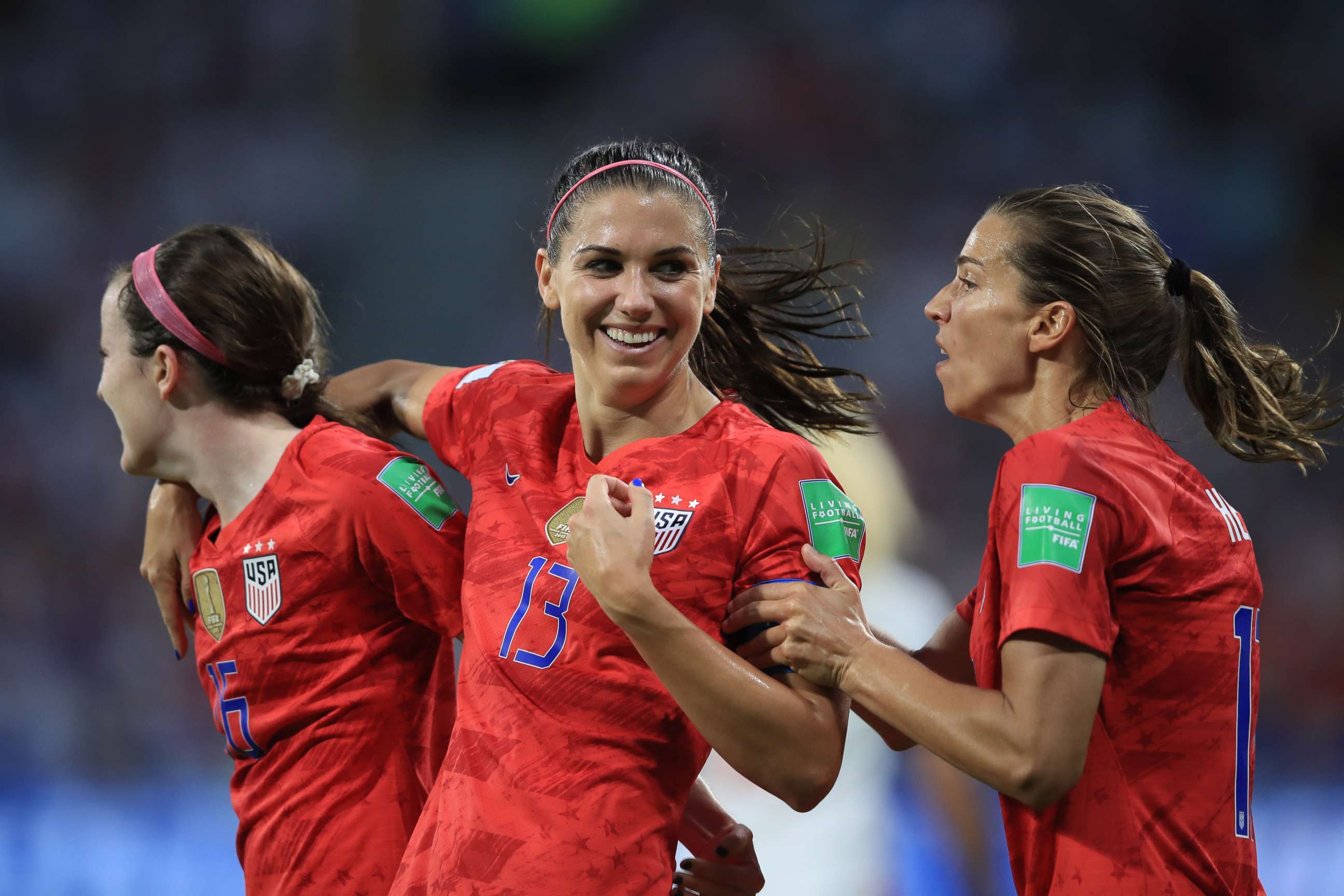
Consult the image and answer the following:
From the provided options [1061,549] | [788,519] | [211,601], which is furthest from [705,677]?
[211,601]

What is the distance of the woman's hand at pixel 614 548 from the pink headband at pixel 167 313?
1020 millimetres

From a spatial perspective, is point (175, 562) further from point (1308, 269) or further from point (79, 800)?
point (1308, 269)

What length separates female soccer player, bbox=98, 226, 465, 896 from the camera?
2.14 metres

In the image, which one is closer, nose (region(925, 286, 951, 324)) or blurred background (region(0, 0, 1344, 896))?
nose (region(925, 286, 951, 324))

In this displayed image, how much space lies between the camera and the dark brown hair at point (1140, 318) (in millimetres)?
1882

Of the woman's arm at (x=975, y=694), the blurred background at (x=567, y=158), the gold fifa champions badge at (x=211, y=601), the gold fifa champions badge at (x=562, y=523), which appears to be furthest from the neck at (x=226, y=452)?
the blurred background at (x=567, y=158)

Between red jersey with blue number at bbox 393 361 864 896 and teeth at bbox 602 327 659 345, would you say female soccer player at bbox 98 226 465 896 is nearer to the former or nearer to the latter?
red jersey with blue number at bbox 393 361 864 896

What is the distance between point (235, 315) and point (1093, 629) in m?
1.69

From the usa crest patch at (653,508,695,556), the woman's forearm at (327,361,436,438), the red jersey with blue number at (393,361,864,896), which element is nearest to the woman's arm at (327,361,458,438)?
the woman's forearm at (327,361,436,438)

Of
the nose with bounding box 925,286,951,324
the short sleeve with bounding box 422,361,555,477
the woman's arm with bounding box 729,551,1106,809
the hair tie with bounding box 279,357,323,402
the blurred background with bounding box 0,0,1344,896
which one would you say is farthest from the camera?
the blurred background with bounding box 0,0,1344,896

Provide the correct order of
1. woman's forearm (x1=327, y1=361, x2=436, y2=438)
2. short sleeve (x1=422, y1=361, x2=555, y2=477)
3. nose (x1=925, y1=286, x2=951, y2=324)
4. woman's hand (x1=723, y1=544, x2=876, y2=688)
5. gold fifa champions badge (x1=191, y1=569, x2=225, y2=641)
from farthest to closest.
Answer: woman's forearm (x1=327, y1=361, x2=436, y2=438), gold fifa champions badge (x1=191, y1=569, x2=225, y2=641), short sleeve (x1=422, y1=361, x2=555, y2=477), nose (x1=925, y1=286, x2=951, y2=324), woman's hand (x1=723, y1=544, x2=876, y2=688)

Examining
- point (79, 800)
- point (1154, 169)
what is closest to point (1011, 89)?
point (1154, 169)

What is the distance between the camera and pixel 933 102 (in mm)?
5719

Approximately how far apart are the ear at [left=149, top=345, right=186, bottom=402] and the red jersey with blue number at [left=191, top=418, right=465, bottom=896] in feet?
1.03
